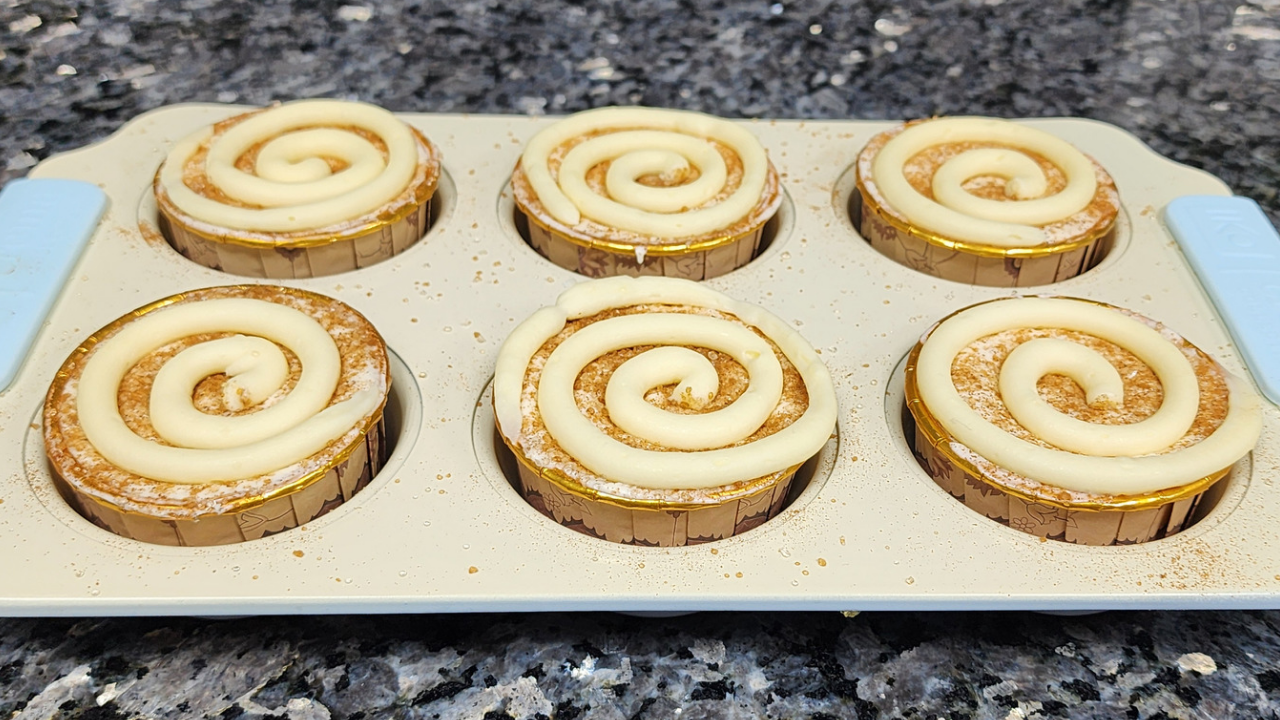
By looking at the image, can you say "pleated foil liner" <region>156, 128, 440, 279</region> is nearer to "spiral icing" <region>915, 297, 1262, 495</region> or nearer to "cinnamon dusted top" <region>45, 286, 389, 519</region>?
"cinnamon dusted top" <region>45, 286, 389, 519</region>

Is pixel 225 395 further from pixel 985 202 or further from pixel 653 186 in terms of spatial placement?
pixel 985 202

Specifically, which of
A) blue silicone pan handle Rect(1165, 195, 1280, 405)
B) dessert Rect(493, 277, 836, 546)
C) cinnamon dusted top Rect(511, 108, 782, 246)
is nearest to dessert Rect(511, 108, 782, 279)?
cinnamon dusted top Rect(511, 108, 782, 246)

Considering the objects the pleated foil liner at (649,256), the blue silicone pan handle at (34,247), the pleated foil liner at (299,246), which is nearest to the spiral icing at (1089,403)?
the pleated foil liner at (649,256)

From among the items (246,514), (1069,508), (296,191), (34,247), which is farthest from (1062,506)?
(34,247)

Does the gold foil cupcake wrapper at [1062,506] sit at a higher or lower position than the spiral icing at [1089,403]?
lower

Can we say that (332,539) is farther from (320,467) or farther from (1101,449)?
(1101,449)

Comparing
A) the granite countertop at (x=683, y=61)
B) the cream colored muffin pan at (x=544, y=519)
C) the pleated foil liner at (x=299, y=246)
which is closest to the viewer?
the cream colored muffin pan at (x=544, y=519)

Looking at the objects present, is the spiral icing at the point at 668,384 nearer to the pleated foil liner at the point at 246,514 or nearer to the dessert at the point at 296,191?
the pleated foil liner at the point at 246,514

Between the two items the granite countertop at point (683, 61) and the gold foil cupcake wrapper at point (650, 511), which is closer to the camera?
the gold foil cupcake wrapper at point (650, 511)

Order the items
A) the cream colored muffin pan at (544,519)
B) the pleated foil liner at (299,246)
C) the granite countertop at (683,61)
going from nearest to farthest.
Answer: the cream colored muffin pan at (544,519), the pleated foil liner at (299,246), the granite countertop at (683,61)
